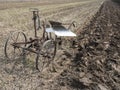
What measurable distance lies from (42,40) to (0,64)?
157 centimetres

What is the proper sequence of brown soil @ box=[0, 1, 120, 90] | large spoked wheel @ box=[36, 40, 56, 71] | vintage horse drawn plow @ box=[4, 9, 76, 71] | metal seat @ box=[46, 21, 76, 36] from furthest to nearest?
metal seat @ box=[46, 21, 76, 36] → vintage horse drawn plow @ box=[4, 9, 76, 71] → large spoked wheel @ box=[36, 40, 56, 71] → brown soil @ box=[0, 1, 120, 90]

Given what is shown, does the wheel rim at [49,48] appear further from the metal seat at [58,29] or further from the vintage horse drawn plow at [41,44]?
the metal seat at [58,29]

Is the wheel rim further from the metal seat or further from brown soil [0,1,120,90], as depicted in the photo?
the metal seat

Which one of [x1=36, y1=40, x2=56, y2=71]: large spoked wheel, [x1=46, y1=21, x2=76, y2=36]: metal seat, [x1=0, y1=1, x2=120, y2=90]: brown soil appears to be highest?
[x1=46, y1=21, x2=76, y2=36]: metal seat

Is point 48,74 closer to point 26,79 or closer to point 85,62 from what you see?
point 26,79

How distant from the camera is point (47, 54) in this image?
8.66 m

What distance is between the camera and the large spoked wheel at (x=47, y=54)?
8.42 meters

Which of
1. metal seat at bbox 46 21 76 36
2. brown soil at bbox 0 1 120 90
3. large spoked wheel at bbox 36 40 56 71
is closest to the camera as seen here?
brown soil at bbox 0 1 120 90

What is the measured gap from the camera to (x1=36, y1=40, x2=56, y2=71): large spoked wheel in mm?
8422

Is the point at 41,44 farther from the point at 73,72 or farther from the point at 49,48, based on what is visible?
the point at 73,72

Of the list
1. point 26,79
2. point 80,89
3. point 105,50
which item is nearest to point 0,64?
point 26,79

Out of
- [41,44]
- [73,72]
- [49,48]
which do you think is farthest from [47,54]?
[73,72]

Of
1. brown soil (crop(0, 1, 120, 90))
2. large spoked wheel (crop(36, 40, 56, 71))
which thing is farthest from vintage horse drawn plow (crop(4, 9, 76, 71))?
brown soil (crop(0, 1, 120, 90))

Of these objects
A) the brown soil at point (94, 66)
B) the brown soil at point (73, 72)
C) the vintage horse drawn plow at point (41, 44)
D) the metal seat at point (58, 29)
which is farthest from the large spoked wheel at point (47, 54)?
the brown soil at point (94, 66)
